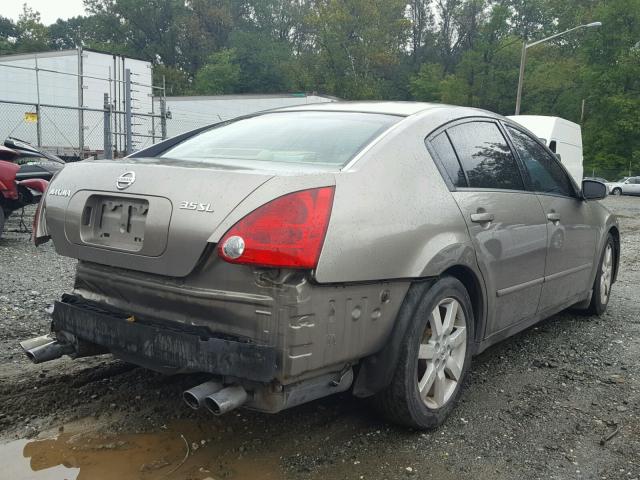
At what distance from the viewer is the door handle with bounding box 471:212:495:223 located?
330 centimetres

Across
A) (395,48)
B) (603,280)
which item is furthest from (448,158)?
(395,48)

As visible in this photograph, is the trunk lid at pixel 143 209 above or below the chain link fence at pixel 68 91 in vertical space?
below

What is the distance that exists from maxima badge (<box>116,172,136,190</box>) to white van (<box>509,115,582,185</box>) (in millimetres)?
14885

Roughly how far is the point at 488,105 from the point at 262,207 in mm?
49964

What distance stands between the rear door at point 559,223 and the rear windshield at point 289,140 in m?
1.39

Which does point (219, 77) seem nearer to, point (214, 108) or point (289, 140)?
point (214, 108)

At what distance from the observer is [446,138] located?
342 cm

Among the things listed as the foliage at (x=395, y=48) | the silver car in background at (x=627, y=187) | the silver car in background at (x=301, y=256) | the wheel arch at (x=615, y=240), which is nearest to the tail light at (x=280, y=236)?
the silver car in background at (x=301, y=256)

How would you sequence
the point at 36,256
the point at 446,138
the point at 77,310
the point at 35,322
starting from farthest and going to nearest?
the point at 36,256 → the point at 35,322 → the point at 446,138 → the point at 77,310

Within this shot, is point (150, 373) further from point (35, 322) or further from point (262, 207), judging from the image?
point (262, 207)

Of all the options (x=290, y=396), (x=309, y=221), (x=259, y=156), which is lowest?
(x=290, y=396)

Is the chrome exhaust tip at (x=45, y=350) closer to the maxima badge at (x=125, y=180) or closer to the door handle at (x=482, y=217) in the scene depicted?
the maxima badge at (x=125, y=180)

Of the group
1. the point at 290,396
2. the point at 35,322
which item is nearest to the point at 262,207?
the point at 290,396

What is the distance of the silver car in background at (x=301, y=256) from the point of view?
2424 mm
